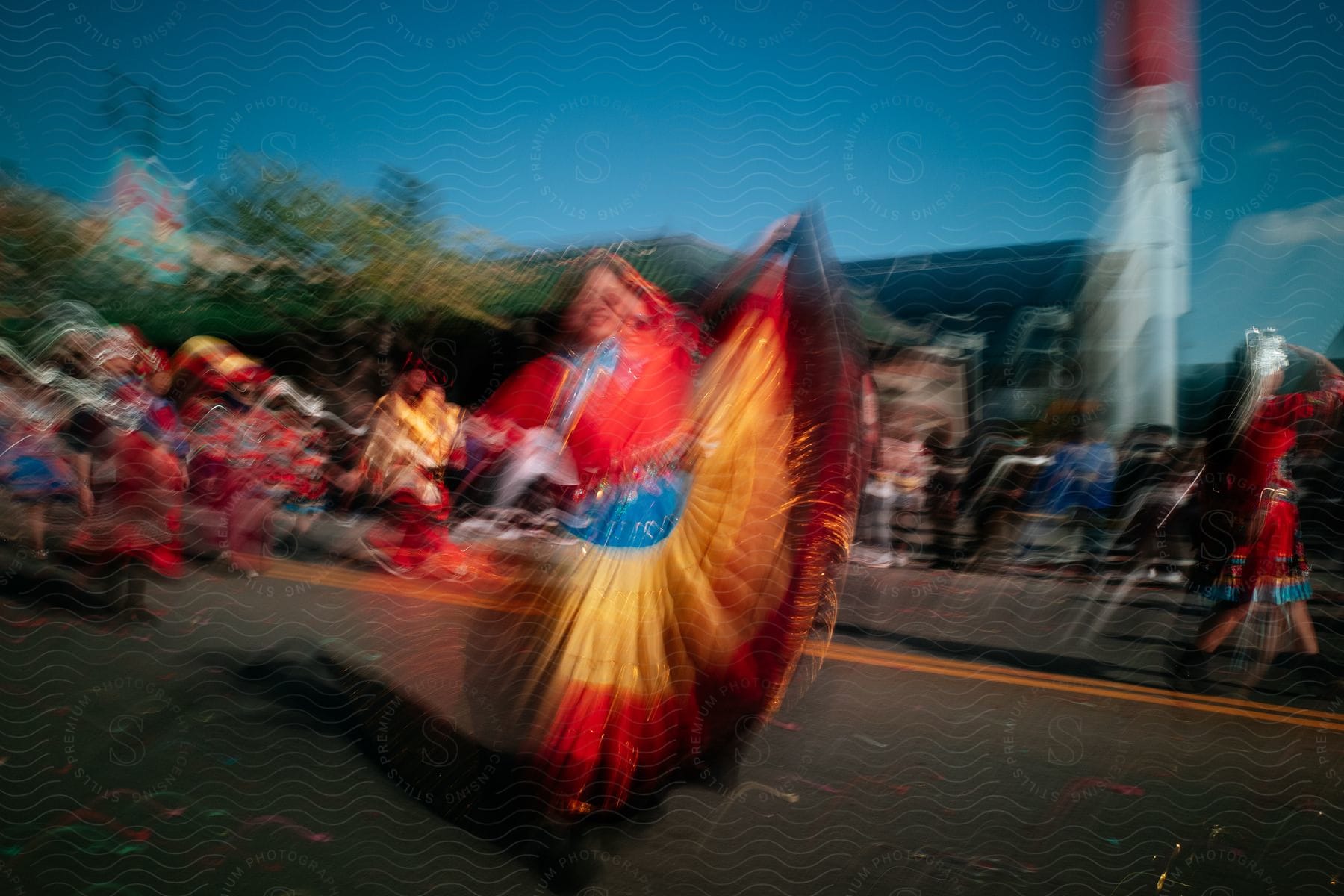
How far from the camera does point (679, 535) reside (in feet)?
6.40

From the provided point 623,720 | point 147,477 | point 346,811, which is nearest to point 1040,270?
point 623,720

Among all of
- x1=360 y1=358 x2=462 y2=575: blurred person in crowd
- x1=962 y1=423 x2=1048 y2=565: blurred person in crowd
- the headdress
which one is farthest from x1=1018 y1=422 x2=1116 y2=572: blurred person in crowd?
x1=360 y1=358 x2=462 y2=575: blurred person in crowd

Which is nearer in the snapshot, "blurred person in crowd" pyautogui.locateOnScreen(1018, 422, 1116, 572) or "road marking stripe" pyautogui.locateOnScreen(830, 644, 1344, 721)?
"blurred person in crowd" pyautogui.locateOnScreen(1018, 422, 1116, 572)

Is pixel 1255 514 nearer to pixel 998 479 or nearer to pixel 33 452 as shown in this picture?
pixel 998 479

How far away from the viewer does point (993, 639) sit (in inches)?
108

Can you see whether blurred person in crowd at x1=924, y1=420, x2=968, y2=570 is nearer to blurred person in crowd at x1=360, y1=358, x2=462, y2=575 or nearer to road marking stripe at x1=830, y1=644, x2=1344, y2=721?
road marking stripe at x1=830, y1=644, x2=1344, y2=721

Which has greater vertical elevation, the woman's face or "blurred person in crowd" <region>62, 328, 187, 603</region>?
the woman's face

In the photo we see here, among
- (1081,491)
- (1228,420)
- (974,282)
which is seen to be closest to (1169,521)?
(1081,491)

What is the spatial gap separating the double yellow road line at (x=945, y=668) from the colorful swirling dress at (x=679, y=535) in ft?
0.54

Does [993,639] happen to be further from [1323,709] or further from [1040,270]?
[1040,270]

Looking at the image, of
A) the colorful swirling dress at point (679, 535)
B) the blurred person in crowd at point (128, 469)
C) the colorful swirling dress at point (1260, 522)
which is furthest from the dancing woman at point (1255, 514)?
the blurred person in crowd at point (128, 469)

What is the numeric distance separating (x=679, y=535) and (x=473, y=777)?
827 millimetres

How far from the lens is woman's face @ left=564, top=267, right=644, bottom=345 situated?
5.93 ft

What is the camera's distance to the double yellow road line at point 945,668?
2.11 metres
